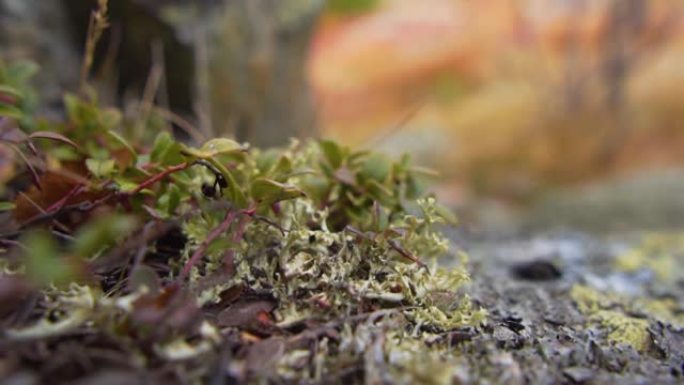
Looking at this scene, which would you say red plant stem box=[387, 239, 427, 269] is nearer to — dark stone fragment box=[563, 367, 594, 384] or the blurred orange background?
dark stone fragment box=[563, 367, 594, 384]

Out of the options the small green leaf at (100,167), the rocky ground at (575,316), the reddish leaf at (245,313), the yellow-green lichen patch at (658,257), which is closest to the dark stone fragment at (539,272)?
the rocky ground at (575,316)

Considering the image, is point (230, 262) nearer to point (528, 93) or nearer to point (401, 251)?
point (401, 251)

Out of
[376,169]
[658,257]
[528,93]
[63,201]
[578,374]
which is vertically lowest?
[578,374]

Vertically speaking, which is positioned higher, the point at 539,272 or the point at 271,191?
the point at 539,272

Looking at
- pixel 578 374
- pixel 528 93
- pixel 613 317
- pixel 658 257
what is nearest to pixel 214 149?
pixel 578 374

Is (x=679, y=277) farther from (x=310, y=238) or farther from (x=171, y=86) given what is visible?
(x=171, y=86)

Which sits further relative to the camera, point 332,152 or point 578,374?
point 332,152
